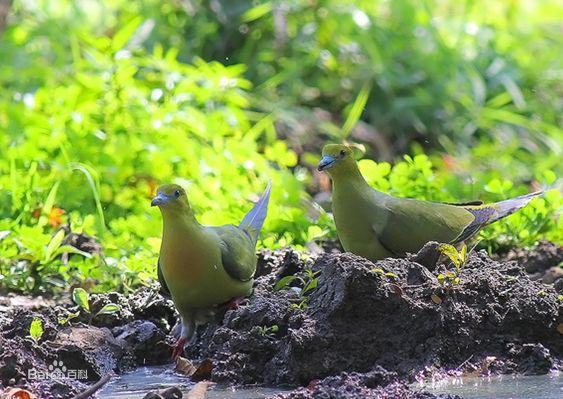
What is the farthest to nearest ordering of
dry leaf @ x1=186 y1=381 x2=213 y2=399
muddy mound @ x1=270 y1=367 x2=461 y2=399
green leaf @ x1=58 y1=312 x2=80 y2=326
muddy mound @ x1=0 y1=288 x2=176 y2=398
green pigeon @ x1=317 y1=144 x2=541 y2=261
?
1. green pigeon @ x1=317 y1=144 x2=541 y2=261
2. green leaf @ x1=58 y1=312 x2=80 y2=326
3. muddy mound @ x1=0 y1=288 x2=176 y2=398
4. dry leaf @ x1=186 y1=381 x2=213 y2=399
5. muddy mound @ x1=270 y1=367 x2=461 y2=399

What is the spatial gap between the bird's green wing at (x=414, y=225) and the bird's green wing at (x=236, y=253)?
0.59 metres

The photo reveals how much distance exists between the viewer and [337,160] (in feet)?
17.2

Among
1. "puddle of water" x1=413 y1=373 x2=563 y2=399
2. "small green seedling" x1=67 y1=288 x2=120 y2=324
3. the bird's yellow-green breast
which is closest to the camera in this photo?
"puddle of water" x1=413 y1=373 x2=563 y2=399

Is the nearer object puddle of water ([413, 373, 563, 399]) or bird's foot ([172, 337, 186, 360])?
puddle of water ([413, 373, 563, 399])

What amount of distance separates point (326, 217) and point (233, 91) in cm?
234

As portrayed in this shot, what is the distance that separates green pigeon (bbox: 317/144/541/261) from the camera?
16.9 feet

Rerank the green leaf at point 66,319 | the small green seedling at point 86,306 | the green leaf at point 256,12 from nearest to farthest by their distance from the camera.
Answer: the green leaf at point 66,319 < the small green seedling at point 86,306 < the green leaf at point 256,12

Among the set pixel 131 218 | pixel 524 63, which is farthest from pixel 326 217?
pixel 524 63

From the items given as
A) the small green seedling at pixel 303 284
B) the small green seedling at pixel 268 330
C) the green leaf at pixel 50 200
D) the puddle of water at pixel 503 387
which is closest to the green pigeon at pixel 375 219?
the small green seedling at pixel 303 284

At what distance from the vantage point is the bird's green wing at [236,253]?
16.2ft

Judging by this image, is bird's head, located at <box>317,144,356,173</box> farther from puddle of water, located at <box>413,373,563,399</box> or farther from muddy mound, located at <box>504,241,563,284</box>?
muddy mound, located at <box>504,241,563,284</box>

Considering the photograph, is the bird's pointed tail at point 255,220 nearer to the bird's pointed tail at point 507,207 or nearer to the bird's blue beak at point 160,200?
the bird's blue beak at point 160,200

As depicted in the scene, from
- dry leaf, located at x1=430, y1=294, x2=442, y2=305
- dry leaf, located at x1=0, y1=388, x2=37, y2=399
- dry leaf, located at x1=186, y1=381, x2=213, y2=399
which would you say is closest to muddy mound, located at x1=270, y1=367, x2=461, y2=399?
dry leaf, located at x1=186, y1=381, x2=213, y2=399

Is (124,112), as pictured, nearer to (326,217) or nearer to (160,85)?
(160,85)
